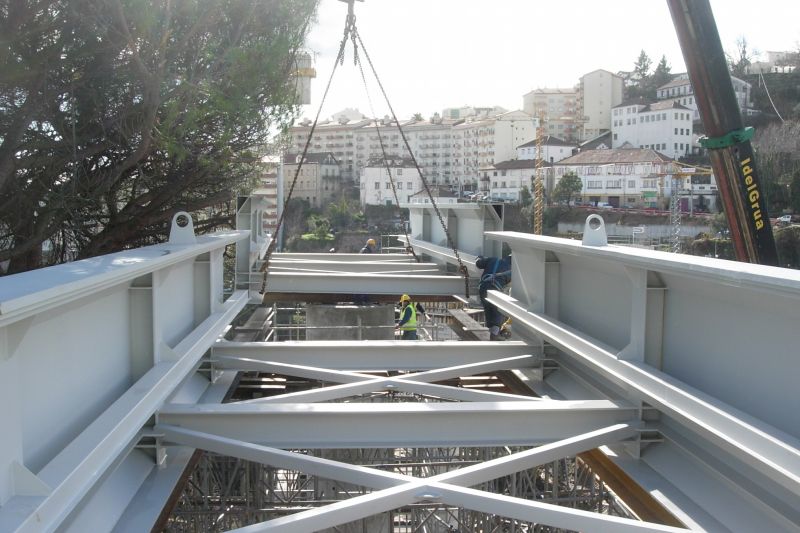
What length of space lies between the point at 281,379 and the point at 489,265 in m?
3.80

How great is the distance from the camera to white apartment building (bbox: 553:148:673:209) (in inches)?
2847

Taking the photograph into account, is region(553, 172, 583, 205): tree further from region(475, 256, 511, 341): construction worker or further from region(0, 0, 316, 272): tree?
region(0, 0, 316, 272): tree

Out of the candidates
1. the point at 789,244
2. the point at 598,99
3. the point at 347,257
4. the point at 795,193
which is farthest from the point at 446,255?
the point at 598,99

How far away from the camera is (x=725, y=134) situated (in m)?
7.86

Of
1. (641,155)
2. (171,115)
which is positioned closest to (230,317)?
(171,115)

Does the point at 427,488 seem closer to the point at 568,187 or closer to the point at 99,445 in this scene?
the point at 99,445

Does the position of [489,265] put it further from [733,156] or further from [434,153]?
[434,153]

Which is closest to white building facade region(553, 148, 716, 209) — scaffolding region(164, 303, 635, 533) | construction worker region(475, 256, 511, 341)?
construction worker region(475, 256, 511, 341)

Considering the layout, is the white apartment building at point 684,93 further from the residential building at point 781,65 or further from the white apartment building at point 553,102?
the white apartment building at point 553,102

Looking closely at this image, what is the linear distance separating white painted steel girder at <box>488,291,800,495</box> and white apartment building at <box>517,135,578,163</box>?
289ft

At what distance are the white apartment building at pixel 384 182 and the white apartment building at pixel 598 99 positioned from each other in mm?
27878

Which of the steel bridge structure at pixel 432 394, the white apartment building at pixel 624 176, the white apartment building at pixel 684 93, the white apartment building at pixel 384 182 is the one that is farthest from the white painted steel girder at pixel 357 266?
the white apartment building at pixel 684 93

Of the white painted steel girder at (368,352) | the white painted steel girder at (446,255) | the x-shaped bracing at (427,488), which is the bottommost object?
the x-shaped bracing at (427,488)

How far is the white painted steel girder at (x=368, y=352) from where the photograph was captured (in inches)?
275
